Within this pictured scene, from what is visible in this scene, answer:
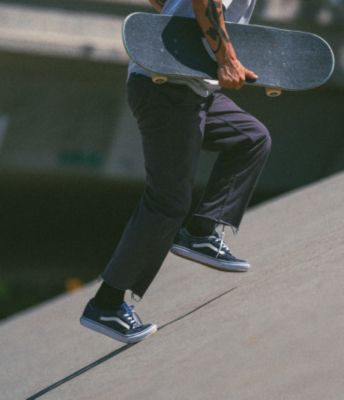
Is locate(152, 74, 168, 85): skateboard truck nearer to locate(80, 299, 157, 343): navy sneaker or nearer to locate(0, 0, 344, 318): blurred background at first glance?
locate(80, 299, 157, 343): navy sneaker

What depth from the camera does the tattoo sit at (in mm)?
4129

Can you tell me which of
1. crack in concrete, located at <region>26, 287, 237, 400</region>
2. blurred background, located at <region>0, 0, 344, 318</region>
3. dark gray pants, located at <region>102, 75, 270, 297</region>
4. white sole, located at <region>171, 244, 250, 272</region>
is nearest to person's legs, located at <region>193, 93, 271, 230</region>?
dark gray pants, located at <region>102, 75, 270, 297</region>

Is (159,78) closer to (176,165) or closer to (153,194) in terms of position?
(176,165)

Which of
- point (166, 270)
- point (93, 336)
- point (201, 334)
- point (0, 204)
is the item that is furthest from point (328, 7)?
point (201, 334)

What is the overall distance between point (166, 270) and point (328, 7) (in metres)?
7.13

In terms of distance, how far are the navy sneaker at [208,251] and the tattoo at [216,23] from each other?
90 centimetres

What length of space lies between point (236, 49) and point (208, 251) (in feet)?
2.79

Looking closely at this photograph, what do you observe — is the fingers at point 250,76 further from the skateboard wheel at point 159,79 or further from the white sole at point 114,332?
the white sole at point 114,332

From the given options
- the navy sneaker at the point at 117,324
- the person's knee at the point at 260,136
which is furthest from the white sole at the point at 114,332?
the person's knee at the point at 260,136

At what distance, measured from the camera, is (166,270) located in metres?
6.45

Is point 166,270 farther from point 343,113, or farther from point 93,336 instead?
point 343,113

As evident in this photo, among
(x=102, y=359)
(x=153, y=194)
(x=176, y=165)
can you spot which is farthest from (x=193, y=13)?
(x=102, y=359)

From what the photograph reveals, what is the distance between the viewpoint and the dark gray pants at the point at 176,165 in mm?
4352

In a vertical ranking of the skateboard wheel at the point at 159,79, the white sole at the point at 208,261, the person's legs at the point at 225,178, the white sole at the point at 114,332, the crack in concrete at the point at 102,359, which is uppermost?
the skateboard wheel at the point at 159,79
